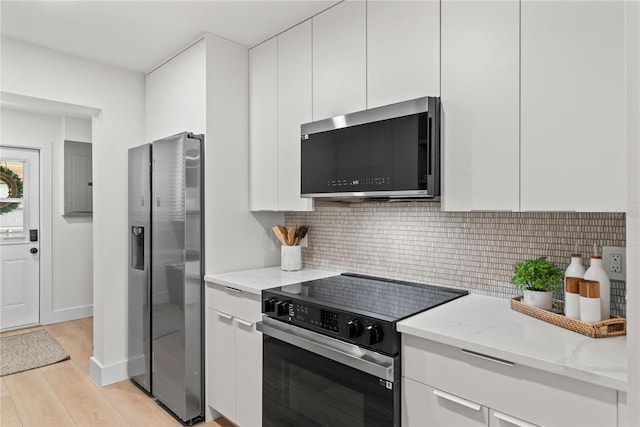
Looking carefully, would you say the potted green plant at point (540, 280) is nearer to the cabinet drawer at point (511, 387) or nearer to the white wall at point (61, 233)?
the cabinet drawer at point (511, 387)

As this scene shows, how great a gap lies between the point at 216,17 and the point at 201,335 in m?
1.95

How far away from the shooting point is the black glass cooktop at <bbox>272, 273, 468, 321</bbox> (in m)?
1.59

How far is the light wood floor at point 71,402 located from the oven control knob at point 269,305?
3.16ft

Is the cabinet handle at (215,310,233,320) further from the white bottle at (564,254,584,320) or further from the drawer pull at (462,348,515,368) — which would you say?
the white bottle at (564,254,584,320)

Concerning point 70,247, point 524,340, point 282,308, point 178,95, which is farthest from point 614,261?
point 70,247

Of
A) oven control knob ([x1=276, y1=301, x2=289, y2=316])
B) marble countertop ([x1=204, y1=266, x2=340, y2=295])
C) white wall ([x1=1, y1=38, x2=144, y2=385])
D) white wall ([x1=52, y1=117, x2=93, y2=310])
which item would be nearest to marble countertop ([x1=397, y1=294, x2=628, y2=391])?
oven control knob ([x1=276, y1=301, x2=289, y2=316])

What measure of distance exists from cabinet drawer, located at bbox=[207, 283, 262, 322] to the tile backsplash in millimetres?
668

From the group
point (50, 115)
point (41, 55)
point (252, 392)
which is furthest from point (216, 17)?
point (50, 115)

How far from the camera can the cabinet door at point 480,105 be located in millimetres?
1464

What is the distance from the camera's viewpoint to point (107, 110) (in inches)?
114

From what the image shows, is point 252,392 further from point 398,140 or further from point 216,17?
point 216,17

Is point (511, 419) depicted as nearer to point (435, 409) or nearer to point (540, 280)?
point (435, 409)

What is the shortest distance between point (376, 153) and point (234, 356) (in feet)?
4.63

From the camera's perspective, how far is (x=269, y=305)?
1924mm
